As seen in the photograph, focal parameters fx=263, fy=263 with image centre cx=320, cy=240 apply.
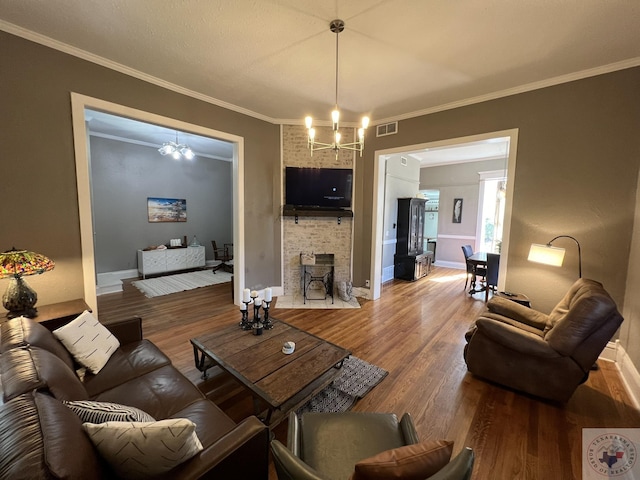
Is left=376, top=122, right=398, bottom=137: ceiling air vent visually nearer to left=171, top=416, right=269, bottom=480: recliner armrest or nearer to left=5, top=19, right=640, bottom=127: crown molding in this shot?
left=5, top=19, right=640, bottom=127: crown molding

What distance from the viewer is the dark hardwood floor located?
1.79m

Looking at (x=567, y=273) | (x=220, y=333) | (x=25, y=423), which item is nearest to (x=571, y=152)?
(x=567, y=273)

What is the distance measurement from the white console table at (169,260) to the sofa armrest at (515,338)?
652cm

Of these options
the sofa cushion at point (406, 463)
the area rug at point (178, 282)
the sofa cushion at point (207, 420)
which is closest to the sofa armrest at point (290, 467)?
the sofa cushion at point (406, 463)

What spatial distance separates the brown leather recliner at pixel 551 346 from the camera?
1991 mm

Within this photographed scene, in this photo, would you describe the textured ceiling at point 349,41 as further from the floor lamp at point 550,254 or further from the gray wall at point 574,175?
the floor lamp at point 550,254

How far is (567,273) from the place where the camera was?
120 inches

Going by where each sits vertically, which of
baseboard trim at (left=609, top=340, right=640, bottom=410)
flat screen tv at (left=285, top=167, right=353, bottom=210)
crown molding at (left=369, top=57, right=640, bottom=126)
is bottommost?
baseboard trim at (left=609, top=340, right=640, bottom=410)

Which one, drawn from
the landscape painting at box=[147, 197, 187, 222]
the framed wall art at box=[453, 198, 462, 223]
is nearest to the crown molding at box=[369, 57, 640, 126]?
the framed wall art at box=[453, 198, 462, 223]

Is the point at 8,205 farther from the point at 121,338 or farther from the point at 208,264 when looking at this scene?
the point at 208,264

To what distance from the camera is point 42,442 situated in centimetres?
78

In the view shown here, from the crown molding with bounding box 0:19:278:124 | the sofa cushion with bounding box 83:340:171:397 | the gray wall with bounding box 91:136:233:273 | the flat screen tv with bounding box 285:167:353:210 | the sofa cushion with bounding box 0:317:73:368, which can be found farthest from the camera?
the gray wall with bounding box 91:136:233:273

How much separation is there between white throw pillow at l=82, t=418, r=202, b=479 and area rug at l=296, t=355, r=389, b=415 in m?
1.29

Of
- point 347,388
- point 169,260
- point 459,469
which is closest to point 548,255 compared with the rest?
point 347,388
